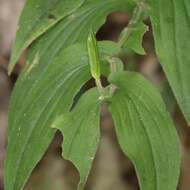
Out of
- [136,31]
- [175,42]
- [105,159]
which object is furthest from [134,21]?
[105,159]

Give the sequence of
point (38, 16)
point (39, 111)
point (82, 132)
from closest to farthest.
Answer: point (82, 132) < point (39, 111) < point (38, 16)

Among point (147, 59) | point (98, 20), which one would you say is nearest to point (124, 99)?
point (98, 20)

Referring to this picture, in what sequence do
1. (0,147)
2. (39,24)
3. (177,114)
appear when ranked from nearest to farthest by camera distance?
(39,24)
(177,114)
(0,147)

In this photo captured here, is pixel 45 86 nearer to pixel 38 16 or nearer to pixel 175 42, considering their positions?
pixel 38 16

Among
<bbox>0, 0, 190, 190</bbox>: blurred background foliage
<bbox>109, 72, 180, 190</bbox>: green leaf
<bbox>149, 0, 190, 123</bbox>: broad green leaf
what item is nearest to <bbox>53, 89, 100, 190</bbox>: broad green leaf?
<bbox>109, 72, 180, 190</bbox>: green leaf

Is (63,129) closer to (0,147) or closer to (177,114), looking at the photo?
(177,114)

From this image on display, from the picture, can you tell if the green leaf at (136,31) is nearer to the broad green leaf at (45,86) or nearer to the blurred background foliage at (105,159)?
the broad green leaf at (45,86)
